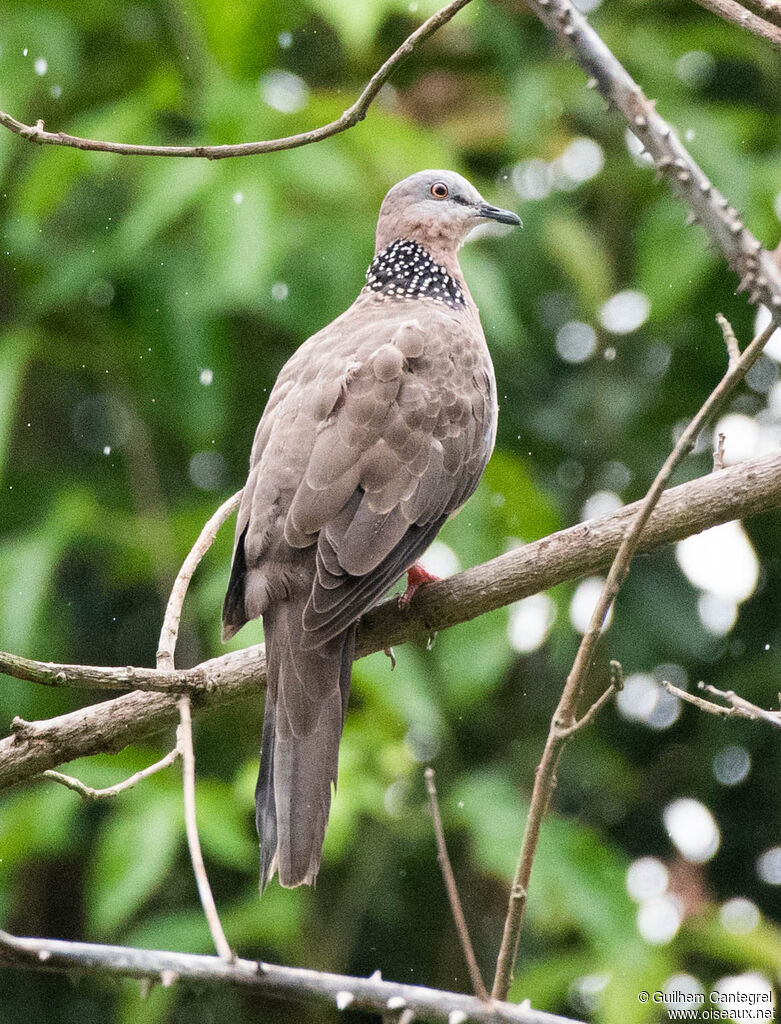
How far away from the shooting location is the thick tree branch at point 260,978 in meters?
1.41

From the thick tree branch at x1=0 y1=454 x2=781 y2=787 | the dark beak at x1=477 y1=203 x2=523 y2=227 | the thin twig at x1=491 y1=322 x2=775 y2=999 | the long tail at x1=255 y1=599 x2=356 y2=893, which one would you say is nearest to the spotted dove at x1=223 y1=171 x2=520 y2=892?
the long tail at x1=255 y1=599 x2=356 y2=893

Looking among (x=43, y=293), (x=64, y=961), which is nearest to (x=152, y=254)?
(x=43, y=293)

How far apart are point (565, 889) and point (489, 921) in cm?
94

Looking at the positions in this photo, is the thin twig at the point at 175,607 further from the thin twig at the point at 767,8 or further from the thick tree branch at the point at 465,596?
the thin twig at the point at 767,8

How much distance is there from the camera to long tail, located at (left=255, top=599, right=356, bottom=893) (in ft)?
8.53

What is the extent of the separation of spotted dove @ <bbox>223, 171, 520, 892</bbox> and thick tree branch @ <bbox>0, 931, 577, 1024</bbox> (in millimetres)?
1115

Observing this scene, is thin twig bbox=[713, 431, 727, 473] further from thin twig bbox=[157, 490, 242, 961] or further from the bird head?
the bird head

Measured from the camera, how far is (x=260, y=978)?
1.41 m

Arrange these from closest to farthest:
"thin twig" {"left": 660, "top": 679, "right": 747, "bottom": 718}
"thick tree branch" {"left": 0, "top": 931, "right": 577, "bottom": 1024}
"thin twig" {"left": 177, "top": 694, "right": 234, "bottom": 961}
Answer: "thick tree branch" {"left": 0, "top": 931, "right": 577, "bottom": 1024} → "thin twig" {"left": 177, "top": 694, "right": 234, "bottom": 961} → "thin twig" {"left": 660, "top": 679, "right": 747, "bottom": 718}

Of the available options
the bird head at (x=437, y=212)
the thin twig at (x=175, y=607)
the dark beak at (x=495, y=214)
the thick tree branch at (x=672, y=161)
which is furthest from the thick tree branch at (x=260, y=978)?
the dark beak at (x=495, y=214)

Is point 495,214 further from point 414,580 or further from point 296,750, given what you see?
point 296,750

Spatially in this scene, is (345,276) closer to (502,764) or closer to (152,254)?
(152,254)

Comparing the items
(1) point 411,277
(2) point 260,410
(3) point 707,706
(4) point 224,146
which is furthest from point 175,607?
(2) point 260,410

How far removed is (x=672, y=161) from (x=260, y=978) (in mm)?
1072
